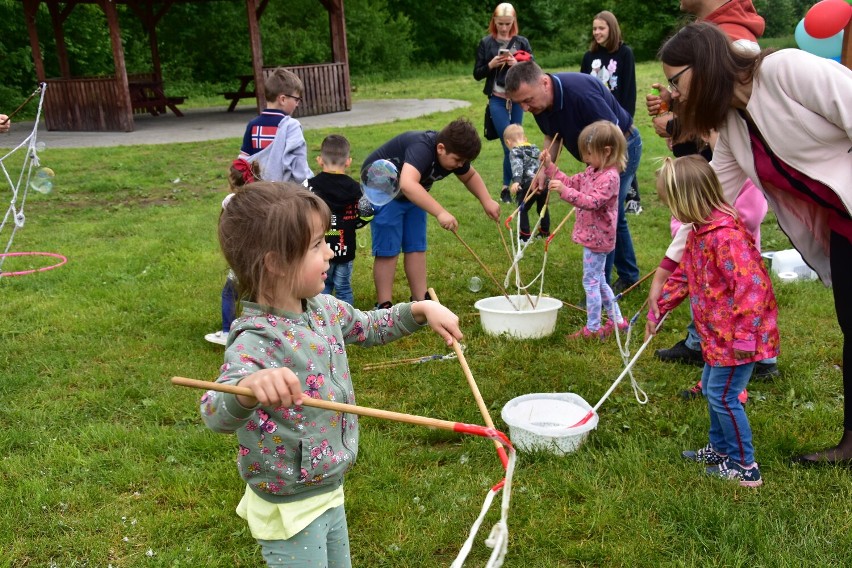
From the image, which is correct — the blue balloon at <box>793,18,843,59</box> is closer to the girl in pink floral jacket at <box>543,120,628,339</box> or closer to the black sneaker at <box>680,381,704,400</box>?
the girl in pink floral jacket at <box>543,120,628,339</box>

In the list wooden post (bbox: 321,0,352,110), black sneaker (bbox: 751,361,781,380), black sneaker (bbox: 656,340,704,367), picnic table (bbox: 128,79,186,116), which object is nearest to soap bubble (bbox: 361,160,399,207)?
black sneaker (bbox: 656,340,704,367)

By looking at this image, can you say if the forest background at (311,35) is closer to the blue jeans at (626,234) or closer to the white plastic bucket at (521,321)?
the blue jeans at (626,234)

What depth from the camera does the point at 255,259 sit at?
1892 millimetres

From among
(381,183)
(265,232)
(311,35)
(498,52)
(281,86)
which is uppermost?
(311,35)

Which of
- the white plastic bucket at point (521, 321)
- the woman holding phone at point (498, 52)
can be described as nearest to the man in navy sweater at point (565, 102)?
the white plastic bucket at point (521, 321)

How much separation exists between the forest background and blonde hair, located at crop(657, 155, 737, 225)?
21735 mm

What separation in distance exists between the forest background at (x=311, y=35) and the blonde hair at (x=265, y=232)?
21.9m

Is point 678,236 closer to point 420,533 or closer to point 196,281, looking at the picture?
point 420,533

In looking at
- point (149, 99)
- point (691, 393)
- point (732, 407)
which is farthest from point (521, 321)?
point (149, 99)

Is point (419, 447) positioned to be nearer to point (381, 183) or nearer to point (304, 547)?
point (304, 547)

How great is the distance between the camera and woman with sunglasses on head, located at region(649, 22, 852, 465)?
104 inches

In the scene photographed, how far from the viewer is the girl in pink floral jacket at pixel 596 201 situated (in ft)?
14.4

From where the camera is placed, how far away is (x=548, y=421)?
3631mm

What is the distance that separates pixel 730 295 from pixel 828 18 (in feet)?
6.62
